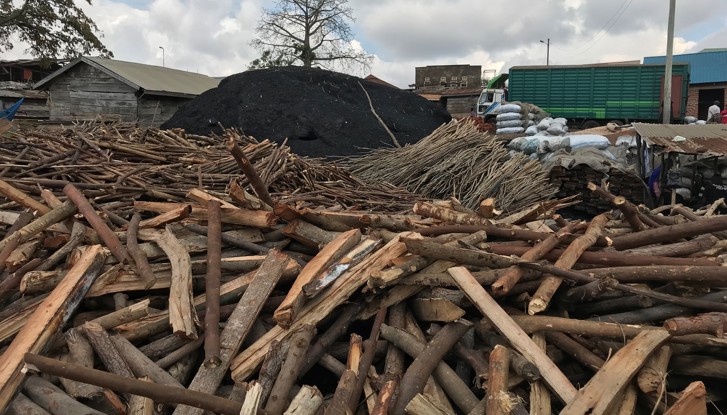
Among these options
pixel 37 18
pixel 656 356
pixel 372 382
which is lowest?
pixel 372 382

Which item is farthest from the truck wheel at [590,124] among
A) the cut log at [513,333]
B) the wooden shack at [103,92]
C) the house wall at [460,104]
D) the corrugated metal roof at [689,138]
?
the cut log at [513,333]

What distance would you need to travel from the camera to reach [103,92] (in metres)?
16.9

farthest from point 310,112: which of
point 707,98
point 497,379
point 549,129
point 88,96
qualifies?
point 707,98

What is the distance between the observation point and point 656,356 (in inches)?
81.4

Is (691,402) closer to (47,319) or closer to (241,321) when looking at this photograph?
(241,321)

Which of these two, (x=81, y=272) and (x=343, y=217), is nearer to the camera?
(x=81, y=272)

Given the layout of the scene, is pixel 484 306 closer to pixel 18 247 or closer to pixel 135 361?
pixel 135 361

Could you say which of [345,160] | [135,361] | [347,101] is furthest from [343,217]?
[347,101]

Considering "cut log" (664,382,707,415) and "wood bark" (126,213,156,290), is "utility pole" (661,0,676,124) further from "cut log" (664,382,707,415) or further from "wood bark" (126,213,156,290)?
"wood bark" (126,213,156,290)

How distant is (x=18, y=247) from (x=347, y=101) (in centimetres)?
846

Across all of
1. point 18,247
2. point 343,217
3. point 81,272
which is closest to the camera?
point 81,272

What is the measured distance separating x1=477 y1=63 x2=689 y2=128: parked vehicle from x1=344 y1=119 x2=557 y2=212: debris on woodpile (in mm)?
11037

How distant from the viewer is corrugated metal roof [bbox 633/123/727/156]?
324 inches

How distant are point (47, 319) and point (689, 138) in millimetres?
10476
